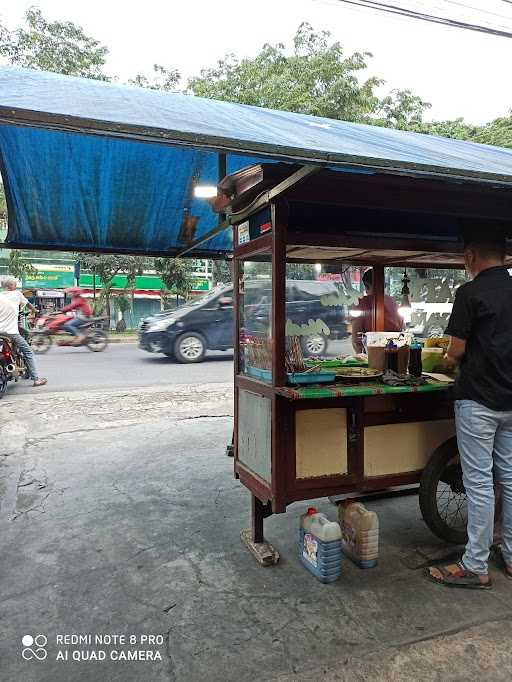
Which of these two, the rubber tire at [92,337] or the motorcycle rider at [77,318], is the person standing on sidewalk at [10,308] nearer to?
the motorcycle rider at [77,318]

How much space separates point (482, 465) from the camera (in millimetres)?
2465

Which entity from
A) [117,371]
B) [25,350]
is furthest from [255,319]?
[117,371]

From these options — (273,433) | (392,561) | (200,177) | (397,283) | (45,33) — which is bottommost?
(392,561)

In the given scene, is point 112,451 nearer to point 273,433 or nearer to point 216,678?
point 273,433

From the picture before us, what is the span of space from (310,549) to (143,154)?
2913 mm

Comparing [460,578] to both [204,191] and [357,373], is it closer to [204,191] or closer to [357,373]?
[357,373]

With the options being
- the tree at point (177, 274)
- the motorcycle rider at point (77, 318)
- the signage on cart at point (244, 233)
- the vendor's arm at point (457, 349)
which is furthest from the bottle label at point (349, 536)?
the tree at point (177, 274)

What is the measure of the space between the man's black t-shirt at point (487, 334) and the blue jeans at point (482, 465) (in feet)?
0.26

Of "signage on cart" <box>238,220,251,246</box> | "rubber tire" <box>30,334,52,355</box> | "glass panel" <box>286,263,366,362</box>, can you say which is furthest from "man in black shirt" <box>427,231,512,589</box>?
"rubber tire" <box>30,334,52,355</box>

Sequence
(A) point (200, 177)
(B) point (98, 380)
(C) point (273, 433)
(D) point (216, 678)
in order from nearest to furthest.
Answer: (D) point (216, 678)
(C) point (273, 433)
(A) point (200, 177)
(B) point (98, 380)

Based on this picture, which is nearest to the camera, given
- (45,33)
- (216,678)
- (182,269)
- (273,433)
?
(216,678)

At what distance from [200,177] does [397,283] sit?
1943 millimetres

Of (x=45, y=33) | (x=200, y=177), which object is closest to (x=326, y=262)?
(x=200, y=177)

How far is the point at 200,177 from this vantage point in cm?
412
